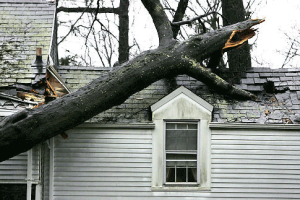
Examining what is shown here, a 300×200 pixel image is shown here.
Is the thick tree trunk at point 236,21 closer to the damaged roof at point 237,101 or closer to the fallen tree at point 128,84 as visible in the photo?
the damaged roof at point 237,101

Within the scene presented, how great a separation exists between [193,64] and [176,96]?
0.91 meters

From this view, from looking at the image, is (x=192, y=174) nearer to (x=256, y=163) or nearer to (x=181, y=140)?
(x=181, y=140)

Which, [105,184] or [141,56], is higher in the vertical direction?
[141,56]

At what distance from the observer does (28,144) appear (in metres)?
8.24

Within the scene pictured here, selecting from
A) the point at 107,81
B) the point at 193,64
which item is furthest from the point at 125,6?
the point at 107,81

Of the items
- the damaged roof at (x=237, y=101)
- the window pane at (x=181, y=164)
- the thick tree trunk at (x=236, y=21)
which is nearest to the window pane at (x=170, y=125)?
the damaged roof at (x=237, y=101)

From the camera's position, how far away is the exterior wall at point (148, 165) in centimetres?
1042

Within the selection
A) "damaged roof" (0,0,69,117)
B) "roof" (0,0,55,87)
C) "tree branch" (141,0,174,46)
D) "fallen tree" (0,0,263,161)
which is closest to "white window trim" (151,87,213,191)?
"fallen tree" (0,0,263,161)

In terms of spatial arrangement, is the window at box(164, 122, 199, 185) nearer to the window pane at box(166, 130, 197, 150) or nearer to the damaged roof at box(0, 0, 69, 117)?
the window pane at box(166, 130, 197, 150)

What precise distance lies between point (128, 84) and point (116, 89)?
1.18 ft

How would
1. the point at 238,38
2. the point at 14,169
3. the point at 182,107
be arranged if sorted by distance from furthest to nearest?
the point at 238,38 < the point at 182,107 < the point at 14,169

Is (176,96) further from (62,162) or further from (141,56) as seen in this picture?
(62,162)

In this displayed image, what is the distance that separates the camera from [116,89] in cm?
959

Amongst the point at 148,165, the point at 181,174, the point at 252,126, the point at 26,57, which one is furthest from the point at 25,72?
the point at 252,126
